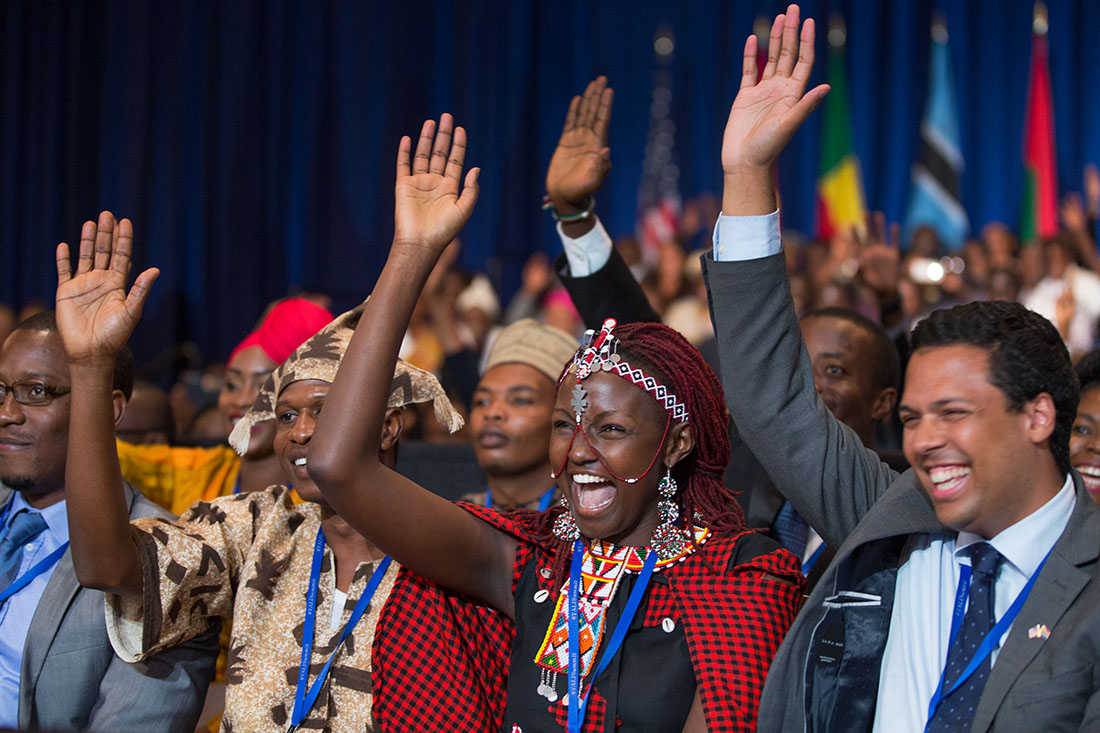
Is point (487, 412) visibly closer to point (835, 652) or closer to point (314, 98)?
point (835, 652)

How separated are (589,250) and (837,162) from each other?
21.0 ft

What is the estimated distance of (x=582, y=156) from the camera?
3.16 metres

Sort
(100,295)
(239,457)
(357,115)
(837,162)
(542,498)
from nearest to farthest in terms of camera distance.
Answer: (100,295), (542,498), (239,457), (357,115), (837,162)

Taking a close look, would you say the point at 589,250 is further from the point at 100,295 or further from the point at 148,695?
the point at 148,695

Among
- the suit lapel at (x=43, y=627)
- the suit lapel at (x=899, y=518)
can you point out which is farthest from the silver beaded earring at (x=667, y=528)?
the suit lapel at (x=43, y=627)

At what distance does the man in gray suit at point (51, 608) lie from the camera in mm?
2434

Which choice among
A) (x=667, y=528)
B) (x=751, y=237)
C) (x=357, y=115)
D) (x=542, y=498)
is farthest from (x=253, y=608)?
(x=357, y=115)

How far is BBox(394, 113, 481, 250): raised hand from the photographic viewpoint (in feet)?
6.78

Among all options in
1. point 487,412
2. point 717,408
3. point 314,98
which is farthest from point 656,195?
point 717,408

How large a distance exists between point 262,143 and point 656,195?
3118mm

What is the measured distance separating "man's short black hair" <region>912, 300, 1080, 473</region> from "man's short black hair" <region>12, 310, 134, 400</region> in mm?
1801

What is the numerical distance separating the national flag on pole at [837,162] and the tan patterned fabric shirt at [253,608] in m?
7.17

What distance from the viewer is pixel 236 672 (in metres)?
2.36

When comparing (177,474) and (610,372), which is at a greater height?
(610,372)
